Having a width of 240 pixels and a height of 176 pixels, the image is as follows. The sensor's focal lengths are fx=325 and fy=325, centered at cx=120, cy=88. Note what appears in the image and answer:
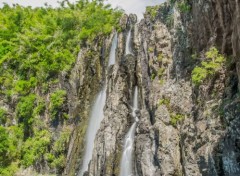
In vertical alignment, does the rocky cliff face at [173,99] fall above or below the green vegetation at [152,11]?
below

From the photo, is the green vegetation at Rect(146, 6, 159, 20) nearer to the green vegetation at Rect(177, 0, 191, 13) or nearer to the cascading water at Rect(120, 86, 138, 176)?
the green vegetation at Rect(177, 0, 191, 13)

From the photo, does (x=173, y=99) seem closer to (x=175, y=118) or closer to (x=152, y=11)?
(x=175, y=118)

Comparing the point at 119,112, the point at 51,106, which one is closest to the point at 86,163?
the point at 119,112

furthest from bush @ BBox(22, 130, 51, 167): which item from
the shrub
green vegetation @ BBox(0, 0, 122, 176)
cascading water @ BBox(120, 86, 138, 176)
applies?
cascading water @ BBox(120, 86, 138, 176)

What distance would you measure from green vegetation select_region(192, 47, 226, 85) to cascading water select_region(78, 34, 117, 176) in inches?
433

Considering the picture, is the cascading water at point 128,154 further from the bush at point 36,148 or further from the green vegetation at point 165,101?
the bush at point 36,148

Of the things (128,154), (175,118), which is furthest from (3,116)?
(175,118)

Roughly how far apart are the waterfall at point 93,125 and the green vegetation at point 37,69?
2640 mm

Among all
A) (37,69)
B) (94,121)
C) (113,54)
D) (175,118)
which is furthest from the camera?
(37,69)

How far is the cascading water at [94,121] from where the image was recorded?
2134cm

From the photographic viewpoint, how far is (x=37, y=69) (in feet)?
92.9

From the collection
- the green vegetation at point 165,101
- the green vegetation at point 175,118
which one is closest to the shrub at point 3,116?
the green vegetation at point 165,101

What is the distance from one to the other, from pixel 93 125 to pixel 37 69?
886 cm

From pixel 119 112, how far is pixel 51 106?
26.7 ft
